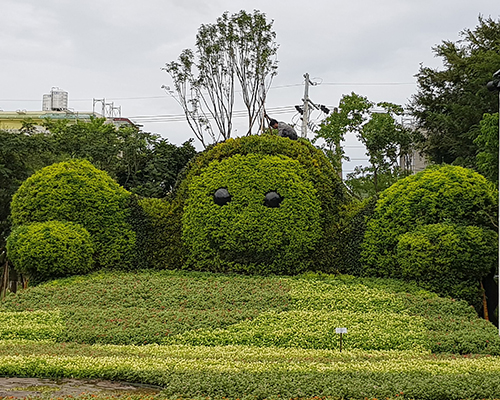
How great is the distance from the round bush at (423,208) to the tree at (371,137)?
11.8 m

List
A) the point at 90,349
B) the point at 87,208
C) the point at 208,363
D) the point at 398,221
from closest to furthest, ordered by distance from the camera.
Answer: the point at 208,363 < the point at 90,349 < the point at 398,221 < the point at 87,208

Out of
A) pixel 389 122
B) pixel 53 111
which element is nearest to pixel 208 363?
pixel 389 122

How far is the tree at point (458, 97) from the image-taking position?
19984 mm

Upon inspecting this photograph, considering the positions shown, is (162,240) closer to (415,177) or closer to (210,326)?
(210,326)

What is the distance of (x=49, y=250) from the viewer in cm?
1176

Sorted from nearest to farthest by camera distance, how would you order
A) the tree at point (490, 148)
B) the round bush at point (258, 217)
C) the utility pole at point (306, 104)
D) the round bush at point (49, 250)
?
the round bush at point (49, 250), the round bush at point (258, 217), the tree at point (490, 148), the utility pole at point (306, 104)

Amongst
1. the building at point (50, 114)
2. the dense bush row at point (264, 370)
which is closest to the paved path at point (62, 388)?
the dense bush row at point (264, 370)

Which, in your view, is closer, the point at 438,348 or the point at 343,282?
the point at 438,348

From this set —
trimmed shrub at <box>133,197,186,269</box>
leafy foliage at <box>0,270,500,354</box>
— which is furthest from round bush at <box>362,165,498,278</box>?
trimmed shrub at <box>133,197,186,269</box>

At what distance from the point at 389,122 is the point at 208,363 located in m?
19.1

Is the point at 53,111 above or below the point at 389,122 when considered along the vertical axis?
above

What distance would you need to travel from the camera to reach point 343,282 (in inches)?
442

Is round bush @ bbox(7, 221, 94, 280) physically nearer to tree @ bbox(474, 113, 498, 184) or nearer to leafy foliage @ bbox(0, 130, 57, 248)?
leafy foliage @ bbox(0, 130, 57, 248)

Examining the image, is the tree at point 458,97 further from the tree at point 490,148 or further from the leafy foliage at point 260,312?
the leafy foliage at point 260,312
